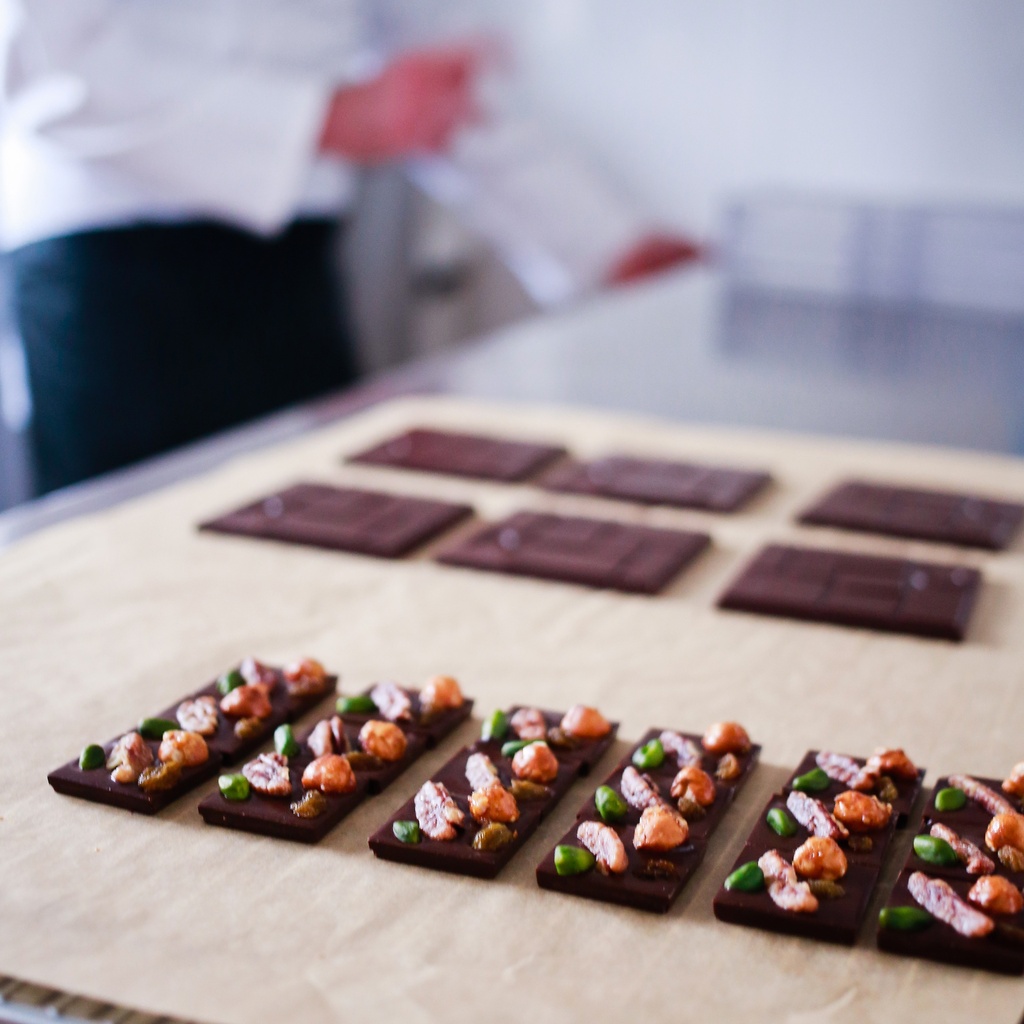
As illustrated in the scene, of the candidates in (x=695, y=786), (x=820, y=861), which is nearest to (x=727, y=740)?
(x=695, y=786)

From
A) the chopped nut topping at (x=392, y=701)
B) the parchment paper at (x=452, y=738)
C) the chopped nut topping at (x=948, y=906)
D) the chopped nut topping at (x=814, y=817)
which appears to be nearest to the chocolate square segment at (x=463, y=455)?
the parchment paper at (x=452, y=738)

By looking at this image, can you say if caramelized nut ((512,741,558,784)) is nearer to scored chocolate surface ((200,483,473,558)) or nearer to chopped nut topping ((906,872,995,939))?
chopped nut topping ((906,872,995,939))

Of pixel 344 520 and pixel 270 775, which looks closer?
pixel 270 775

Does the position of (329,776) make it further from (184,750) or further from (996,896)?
(996,896)

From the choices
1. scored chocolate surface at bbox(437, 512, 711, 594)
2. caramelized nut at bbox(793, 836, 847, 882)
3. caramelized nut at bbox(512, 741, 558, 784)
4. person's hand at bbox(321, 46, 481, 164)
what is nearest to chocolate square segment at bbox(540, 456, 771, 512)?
scored chocolate surface at bbox(437, 512, 711, 594)

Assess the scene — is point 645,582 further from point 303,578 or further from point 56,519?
point 56,519

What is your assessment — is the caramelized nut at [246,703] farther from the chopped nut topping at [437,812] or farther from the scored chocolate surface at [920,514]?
the scored chocolate surface at [920,514]

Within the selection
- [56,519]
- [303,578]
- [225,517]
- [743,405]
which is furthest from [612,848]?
[743,405]

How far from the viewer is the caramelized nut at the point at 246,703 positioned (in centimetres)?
107

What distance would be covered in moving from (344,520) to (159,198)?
46.3 inches

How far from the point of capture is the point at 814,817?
2.96 feet

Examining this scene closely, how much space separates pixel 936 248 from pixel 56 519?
6.83 feet

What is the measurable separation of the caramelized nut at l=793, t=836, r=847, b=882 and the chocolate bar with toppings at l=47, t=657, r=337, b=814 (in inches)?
17.4

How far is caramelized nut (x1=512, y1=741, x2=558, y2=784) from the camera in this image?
980 mm
